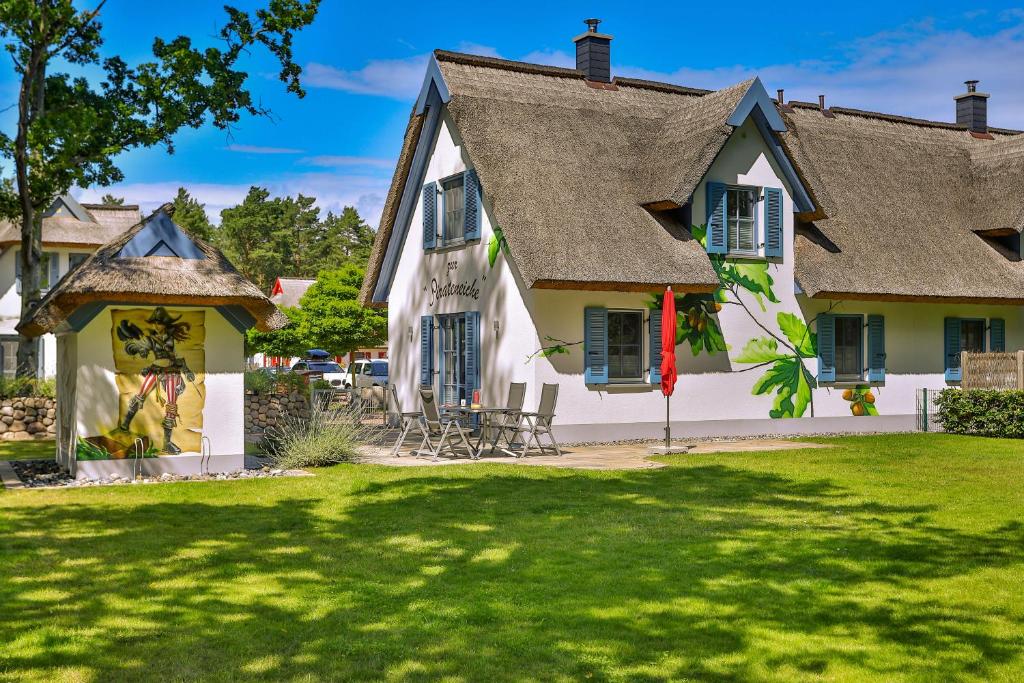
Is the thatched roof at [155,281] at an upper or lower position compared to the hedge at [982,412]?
upper

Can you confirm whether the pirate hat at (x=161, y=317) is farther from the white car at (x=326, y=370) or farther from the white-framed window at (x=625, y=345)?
the white car at (x=326, y=370)

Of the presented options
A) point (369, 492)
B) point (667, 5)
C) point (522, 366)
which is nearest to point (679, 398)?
point (522, 366)

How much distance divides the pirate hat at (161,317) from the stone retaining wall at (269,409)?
24.7 feet

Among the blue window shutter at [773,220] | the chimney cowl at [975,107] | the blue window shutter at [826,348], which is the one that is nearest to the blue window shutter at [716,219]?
the blue window shutter at [773,220]

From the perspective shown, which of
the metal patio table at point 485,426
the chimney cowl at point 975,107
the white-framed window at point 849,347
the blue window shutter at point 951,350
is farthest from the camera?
the chimney cowl at point 975,107

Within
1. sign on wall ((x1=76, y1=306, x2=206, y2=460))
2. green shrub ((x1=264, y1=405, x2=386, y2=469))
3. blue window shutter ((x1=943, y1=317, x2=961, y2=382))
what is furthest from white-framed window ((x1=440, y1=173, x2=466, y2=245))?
blue window shutter ((x1=943, y1=317, x2=961, y2=382))

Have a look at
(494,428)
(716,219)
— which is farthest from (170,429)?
(716,219)

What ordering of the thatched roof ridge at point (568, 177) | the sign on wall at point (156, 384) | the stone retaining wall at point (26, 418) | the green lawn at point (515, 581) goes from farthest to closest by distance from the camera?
the stone retaining wall at point (26, 418) < the thatched roof ridge at point (568, 177) < the sign on wall at point (156, 384) < the green lawn at point (515, 581)

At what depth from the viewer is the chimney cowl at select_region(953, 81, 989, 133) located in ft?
92.7

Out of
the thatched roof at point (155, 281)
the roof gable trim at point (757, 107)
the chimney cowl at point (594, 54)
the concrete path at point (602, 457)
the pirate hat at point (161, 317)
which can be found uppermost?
the chimney cowl at point (594, 54)

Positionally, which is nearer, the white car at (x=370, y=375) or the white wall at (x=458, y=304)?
the white wall at (x=458, y=304)

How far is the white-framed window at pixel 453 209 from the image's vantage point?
20.2m

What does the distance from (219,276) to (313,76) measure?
9.46 metres

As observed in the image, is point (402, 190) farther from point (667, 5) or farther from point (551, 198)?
point (667, 5)
